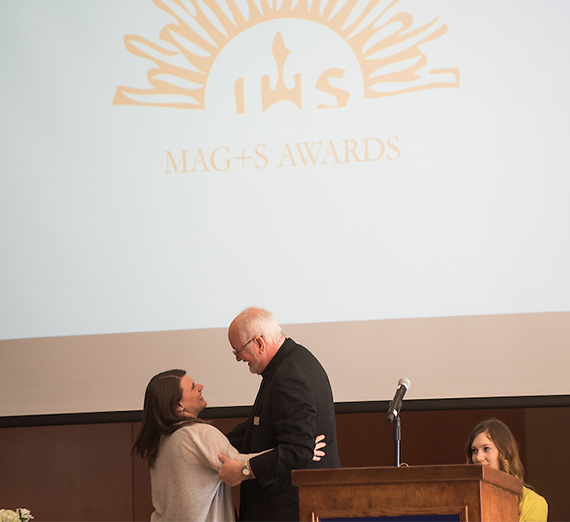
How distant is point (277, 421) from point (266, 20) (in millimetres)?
1858

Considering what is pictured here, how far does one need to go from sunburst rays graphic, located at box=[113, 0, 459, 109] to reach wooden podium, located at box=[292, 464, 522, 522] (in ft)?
6.53

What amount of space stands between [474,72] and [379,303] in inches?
41.9

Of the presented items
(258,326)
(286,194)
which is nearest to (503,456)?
(258,326)

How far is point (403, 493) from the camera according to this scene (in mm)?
1740

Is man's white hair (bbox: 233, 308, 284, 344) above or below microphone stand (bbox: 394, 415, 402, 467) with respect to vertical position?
above

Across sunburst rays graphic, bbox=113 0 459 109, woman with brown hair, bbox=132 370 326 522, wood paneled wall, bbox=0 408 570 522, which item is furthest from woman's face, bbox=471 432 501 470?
sunburst rays graphic, bbox=113 0 459 109

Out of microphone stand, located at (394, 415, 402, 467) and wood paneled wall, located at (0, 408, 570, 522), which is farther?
wood paneled wall, located at (0, 408, 570, 522)

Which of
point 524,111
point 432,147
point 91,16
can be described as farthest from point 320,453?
point 91,16

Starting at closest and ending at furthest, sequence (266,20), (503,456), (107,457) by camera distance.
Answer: (503,456) < (266,20) < (107,457)

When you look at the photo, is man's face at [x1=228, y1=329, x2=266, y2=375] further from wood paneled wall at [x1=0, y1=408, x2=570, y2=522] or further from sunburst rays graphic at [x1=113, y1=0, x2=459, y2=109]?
wood paneled wall at [x1=0, y1=408, x2=570, y2=522]

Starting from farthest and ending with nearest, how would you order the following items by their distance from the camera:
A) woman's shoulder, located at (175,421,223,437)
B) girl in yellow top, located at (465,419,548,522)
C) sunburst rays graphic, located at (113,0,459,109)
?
sunburst rays graphic, located at (113,0,459,109)
girl in yellow top, located at (465,419,548,522)
woman's shoulder, located at (175,421,223,437)

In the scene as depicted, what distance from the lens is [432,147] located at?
10.7 feet

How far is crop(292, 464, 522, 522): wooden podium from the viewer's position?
66.8 inches

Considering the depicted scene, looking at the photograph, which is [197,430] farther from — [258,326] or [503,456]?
[503,456]
